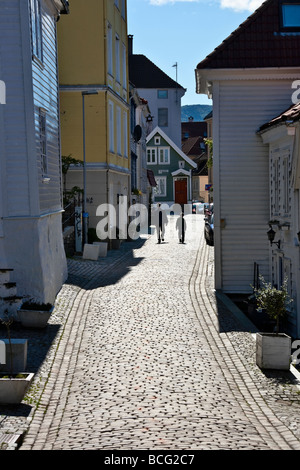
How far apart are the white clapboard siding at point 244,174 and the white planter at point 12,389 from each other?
10.1 meters

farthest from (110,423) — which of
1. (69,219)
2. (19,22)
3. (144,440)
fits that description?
(69,219)

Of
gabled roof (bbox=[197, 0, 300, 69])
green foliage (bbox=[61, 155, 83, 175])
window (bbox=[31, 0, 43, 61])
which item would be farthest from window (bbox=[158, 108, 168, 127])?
window (bbox=[31, 0, 43, 61])

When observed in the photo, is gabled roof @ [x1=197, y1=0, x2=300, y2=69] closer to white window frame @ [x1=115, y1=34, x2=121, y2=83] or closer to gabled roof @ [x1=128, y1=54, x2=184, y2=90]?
white window frame @ [x1=115, y1=34, x2=121, y2=83]

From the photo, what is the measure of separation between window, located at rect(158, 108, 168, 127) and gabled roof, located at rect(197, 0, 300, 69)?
58.8 m

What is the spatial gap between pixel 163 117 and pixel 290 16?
5911cm

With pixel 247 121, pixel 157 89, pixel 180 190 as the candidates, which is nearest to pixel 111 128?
pixel 247 121

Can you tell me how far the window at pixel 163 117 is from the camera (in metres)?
76.8

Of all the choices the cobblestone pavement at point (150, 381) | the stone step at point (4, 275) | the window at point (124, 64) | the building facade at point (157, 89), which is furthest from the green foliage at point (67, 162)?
the building facade at point (157, 89)

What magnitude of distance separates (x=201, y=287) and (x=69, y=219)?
26.8 feet

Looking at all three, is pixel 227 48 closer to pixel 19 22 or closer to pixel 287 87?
pixel 287 87

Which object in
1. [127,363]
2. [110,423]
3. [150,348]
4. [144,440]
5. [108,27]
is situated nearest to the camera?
[144,440]

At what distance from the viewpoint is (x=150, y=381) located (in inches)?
401

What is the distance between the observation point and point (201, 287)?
19031 mm

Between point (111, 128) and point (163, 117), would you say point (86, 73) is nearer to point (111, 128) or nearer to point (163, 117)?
point (111, 128)
